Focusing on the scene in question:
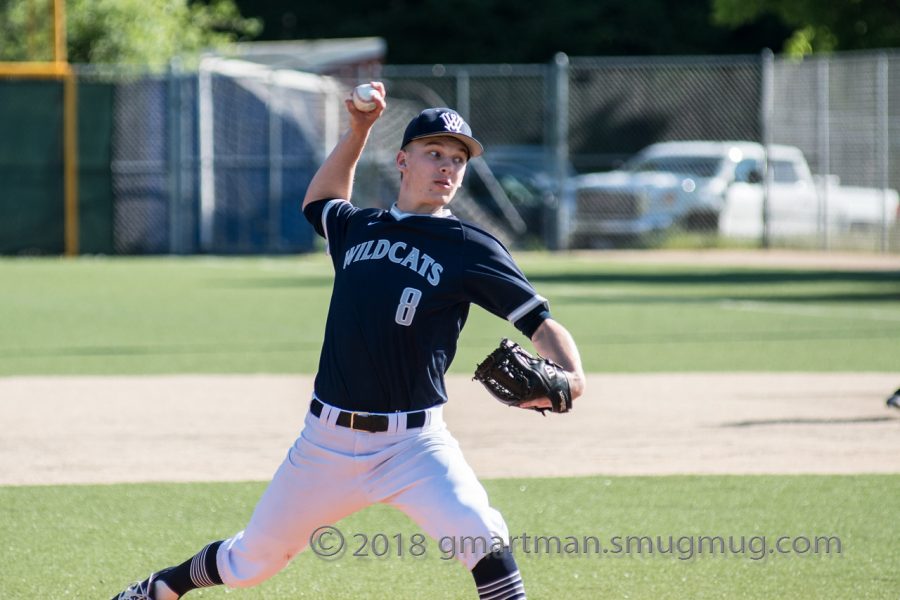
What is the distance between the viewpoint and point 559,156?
24.2m

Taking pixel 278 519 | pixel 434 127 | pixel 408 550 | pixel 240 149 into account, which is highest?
pixel 240 149

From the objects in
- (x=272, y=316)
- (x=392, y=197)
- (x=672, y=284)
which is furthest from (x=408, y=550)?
(x=392, y=197)

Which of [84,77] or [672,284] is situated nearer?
[672,284]

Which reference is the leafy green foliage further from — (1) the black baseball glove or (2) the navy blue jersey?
(1) the black baseball glove

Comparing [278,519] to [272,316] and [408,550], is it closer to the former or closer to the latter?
[408,550]

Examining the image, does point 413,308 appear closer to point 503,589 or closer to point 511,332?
point 503,589

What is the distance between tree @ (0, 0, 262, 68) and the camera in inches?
1014

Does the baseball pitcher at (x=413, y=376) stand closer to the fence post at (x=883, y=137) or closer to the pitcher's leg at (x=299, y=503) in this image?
the pitcher's leg at (x=299, y=503)

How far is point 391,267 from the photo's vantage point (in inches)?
168

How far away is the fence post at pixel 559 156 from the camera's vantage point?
79.3 ft

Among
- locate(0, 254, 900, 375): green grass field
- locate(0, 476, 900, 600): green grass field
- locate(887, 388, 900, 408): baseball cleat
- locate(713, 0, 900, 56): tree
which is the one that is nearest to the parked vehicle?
locate(713, 0, 900, 56): tree

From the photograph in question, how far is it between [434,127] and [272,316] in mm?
11337

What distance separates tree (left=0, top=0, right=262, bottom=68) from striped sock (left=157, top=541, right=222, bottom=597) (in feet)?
73.4

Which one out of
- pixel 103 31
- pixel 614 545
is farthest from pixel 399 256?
pixel 103 31
